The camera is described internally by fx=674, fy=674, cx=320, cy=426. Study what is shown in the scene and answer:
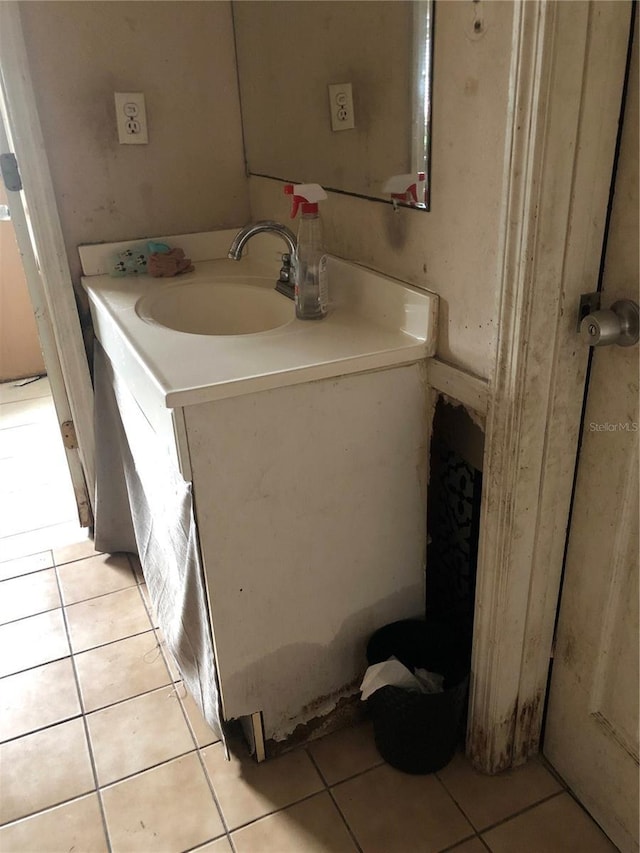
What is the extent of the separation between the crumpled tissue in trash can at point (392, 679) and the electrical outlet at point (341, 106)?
41.5 inches

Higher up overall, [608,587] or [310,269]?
[310,269]

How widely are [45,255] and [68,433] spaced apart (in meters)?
0.54

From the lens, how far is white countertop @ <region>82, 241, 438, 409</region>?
1.09 metres

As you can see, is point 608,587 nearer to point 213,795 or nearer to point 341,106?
point 213,795

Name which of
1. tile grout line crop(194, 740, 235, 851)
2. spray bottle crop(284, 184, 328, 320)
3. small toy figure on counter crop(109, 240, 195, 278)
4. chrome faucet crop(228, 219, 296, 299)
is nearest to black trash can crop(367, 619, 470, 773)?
tile grout line crop(194, 740, 235, 851)

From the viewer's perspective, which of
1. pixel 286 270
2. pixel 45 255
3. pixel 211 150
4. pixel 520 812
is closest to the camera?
pixel 520 812

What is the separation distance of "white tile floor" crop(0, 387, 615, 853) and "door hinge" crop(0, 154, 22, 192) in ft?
3.75

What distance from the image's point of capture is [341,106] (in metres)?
1.36

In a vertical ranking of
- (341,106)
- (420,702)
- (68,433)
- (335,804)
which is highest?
(341,106)

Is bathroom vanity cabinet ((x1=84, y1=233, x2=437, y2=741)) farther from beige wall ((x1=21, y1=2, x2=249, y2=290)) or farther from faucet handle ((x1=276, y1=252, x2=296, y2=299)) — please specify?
beige wall ((x1=21, y1=2, x2=249, y2=290))

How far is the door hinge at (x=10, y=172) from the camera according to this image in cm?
162

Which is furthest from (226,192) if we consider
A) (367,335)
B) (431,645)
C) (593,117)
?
(431,645)

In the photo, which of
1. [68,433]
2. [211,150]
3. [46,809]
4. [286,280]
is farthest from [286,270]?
[46,809]

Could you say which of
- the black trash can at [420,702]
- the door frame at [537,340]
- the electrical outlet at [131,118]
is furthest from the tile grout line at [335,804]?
the electrical outlet at [131,118]
